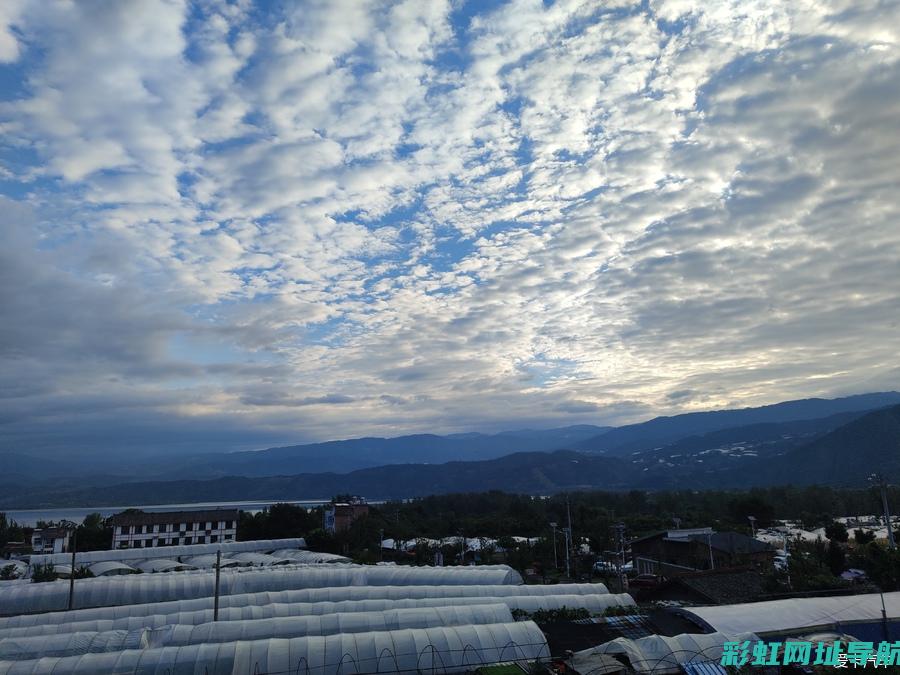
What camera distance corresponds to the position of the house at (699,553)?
144 ft

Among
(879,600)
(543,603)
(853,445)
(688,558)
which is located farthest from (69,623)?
(853,445)

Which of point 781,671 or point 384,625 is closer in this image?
point 781,671

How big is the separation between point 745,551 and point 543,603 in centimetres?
2555

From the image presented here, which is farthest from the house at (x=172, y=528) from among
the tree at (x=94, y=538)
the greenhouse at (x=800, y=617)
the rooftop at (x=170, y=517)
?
the greenhouse at (x=800, y=617)

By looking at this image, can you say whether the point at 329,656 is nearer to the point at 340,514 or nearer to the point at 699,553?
the point at 699,553

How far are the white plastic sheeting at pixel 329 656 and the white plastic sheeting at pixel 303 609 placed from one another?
220 inches

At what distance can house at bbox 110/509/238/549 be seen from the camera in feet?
227

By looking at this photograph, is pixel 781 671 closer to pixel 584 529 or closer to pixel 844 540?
pixel 844 540

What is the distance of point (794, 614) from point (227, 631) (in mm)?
22481

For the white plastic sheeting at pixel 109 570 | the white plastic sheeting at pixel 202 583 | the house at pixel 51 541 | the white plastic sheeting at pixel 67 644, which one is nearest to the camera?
the white plastic sheeting at pixel 67 644

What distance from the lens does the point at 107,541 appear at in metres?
68.0

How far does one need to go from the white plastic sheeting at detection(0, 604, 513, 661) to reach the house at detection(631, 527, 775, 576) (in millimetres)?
26539

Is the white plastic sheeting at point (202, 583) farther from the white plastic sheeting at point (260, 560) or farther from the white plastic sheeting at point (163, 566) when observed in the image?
the white plastic sheeting at point (260, 560)

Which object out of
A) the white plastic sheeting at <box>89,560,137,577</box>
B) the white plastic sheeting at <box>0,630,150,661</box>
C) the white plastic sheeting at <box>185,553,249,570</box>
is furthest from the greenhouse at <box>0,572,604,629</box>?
the white plastic sheeting at <box>185,553,249,570</box>
